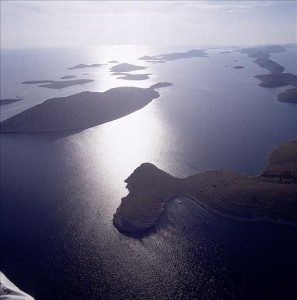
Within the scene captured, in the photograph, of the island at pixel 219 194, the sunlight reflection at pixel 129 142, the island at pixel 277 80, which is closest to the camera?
the island at pixel 219 194

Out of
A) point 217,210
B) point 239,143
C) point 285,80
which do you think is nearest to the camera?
point 217,210

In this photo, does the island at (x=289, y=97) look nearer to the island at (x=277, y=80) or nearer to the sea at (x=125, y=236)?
the island at (x=277, y=80)

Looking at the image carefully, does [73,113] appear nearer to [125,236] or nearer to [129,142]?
[129,142]

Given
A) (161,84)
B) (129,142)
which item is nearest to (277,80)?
(161,84)

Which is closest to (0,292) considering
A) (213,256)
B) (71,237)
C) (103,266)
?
(103,266)

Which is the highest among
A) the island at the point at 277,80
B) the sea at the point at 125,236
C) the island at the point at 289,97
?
the island at the point at 277,80

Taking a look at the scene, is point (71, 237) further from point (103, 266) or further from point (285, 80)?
point (285, 80)

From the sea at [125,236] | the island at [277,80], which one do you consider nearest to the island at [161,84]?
the island at [277,80]
